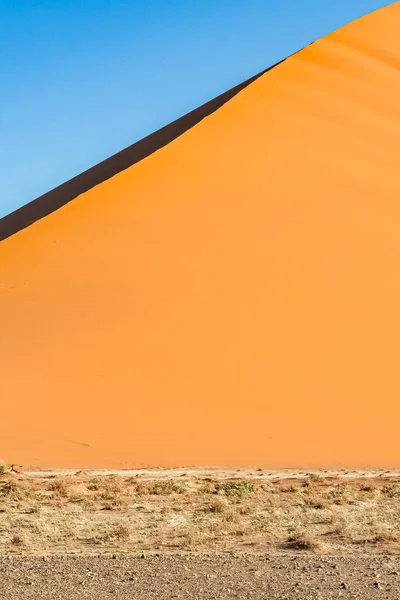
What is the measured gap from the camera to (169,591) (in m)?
6.20

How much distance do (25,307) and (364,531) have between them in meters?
10.2

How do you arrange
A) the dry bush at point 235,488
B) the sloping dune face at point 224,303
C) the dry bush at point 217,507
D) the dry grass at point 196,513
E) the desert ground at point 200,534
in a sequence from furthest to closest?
1. the sloping dune face at point 224,303
2. the dry bush at point 235,488
3. the dry bush at point 217,507
4. the dry grass at point 196,513
5. the desert ground at point 200,534

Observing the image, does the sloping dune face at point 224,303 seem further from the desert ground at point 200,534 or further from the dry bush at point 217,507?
the dry bush at point 217,507

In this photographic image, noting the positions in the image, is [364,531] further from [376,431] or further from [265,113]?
[265,113]

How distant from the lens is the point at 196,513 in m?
9.59

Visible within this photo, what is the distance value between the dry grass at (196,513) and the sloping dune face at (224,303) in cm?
185

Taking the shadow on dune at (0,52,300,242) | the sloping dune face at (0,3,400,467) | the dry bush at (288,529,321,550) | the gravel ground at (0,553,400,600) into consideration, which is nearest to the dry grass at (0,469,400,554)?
the dry bush at (288,529,321,550)

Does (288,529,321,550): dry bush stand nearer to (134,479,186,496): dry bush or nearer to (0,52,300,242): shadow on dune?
(134,479,186,496): dry bush

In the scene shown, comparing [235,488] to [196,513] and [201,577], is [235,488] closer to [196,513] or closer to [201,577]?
[196,513]

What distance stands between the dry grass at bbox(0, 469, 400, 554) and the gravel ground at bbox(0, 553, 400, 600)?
0.58 meters

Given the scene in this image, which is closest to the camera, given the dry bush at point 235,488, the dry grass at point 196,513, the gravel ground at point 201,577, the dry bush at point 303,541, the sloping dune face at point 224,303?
the gravel ground at point 201,577

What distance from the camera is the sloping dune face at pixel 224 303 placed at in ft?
45.5

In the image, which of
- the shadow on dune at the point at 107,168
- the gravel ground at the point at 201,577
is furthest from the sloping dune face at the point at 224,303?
the gravel ground at the point at 201,577

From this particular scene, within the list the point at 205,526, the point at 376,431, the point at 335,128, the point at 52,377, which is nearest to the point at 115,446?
the point at 52,377
